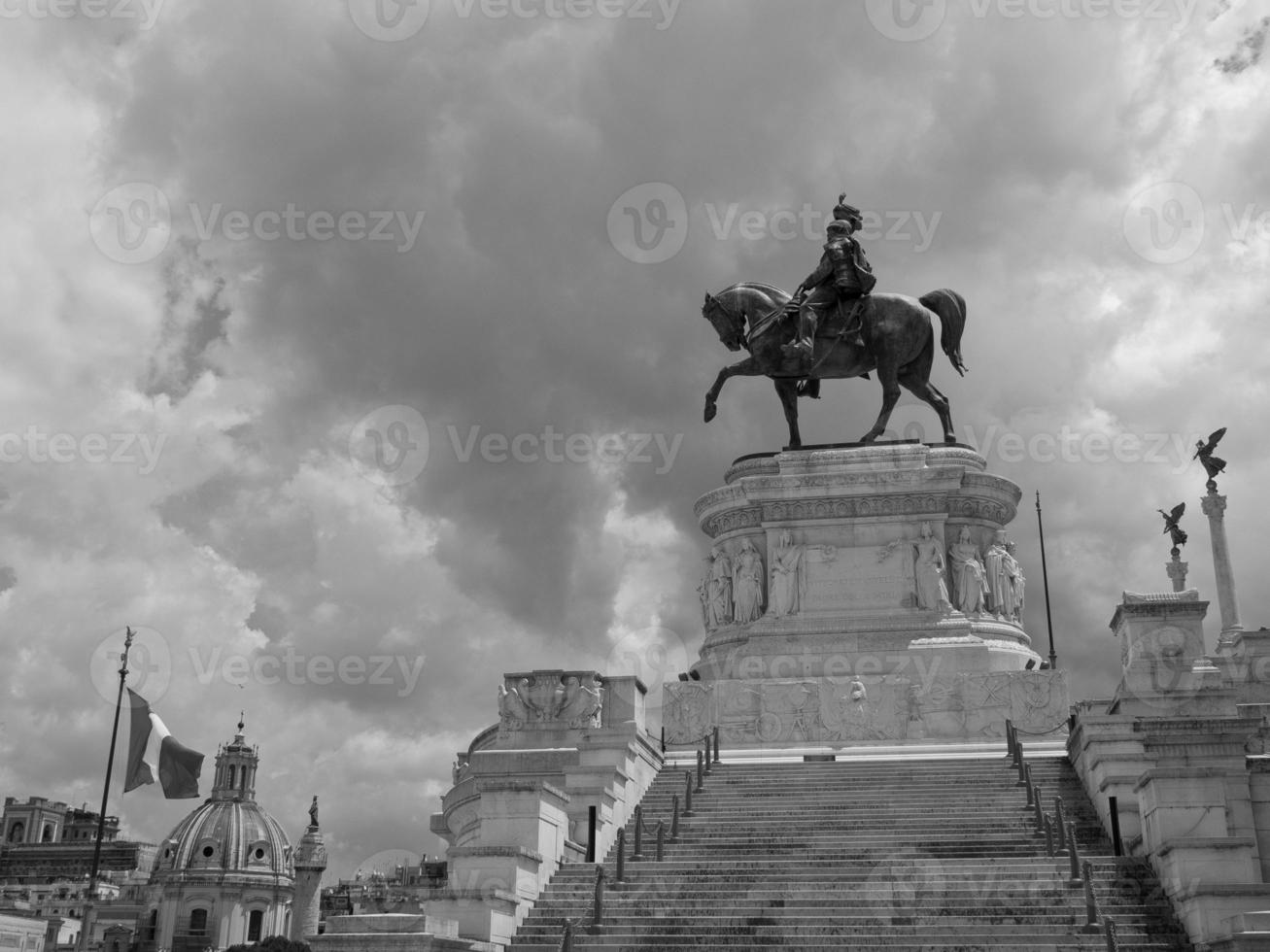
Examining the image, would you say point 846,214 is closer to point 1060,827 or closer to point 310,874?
point 1060,827

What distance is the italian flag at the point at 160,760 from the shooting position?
2880 centimetres

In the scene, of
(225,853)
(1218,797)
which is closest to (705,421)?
(1218,797)

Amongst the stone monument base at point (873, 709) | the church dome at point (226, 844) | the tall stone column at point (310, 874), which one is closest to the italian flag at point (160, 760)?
the stone monument base at point (873, 709)

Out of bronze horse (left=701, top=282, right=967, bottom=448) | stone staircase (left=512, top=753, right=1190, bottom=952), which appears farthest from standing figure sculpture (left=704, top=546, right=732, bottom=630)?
stone staircase (left=512, top=753, right=1190, bottom=952)

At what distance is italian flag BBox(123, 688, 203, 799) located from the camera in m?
28.8

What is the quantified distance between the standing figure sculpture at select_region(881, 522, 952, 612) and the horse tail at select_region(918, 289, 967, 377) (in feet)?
17.4

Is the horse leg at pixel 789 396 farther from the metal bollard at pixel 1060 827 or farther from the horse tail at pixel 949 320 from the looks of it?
the metal bollard at pixel 1060 827

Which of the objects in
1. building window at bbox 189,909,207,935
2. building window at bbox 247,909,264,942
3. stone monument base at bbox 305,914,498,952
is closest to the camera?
stone monument base at bbox 305,914,498,952

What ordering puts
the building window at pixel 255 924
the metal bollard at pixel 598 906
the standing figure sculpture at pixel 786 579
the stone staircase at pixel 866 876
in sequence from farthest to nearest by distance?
1. the building window at pixel 255 924
2. the standing figure sculpture at pixel 786 579
3. the metal bollard at pixel 598 906
4. the stone staircase at pixel 866 876

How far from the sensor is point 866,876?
18469 millimetres

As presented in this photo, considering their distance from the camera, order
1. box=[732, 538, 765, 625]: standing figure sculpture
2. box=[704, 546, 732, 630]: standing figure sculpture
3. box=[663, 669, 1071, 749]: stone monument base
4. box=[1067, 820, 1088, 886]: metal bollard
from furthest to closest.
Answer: box=[704, 546, 732, 630]: standing figure sculpture → box=[732, 538, 765, 625]: standing figure sculpture → box=[663, 669, 1071, 749]: stone monument base → box=[1067, 820, 1088, 886]: metal bollard

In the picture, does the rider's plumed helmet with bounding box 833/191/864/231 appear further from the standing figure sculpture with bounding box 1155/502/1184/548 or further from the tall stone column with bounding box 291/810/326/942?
the tall stone column with bounding box 291/810/326/942

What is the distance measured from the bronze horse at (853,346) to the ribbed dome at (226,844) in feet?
452

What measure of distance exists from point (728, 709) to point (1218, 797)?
39.1 ft
